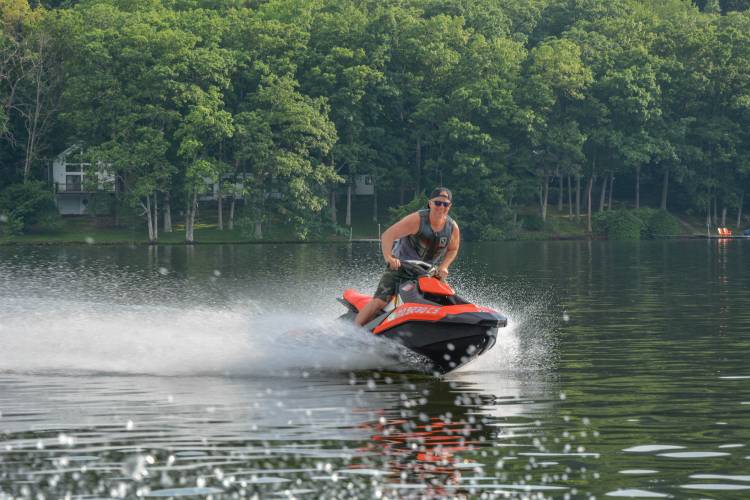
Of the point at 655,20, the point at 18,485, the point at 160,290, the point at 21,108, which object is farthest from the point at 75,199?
the point at 18,485

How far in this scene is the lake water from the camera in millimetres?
12000

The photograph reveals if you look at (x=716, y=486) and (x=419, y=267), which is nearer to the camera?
(x=716, y=486)

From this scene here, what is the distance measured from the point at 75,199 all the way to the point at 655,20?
2334 inches

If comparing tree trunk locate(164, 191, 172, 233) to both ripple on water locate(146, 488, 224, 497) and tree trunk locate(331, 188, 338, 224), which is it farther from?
ripple on water locate(146, 488, 224, 497)

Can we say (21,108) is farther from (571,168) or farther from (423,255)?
(423,255)

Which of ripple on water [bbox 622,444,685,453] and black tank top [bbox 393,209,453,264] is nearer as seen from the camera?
ripple on water [bbox 622,444,685,453]

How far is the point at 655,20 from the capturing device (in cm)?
12644

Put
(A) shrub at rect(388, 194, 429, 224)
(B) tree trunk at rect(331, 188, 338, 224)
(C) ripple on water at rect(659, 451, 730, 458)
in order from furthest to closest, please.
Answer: (B) tree trunk at rect(331, 188, 338, 224)
(A) shrub at rect(388, 194, 429, 224)
(C) ripple on water at rect(659, 451, 730, 458)

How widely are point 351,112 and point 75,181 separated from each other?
2463cm

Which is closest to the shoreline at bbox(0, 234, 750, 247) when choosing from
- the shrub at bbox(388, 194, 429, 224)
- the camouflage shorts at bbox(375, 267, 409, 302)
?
the shrub at bbox(388, 194, 429, 224)

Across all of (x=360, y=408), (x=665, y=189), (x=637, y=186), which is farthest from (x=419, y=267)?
(x=665, y=189)

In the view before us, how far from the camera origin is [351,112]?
105062 mm

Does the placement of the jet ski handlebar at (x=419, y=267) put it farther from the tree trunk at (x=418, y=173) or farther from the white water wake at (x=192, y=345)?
the tree trunk at (x=418, y=173)

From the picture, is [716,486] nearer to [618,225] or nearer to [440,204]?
[440,204]
